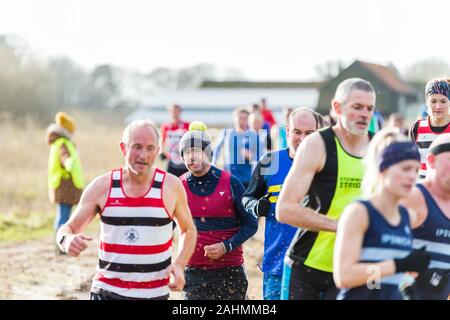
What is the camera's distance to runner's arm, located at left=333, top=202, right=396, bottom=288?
3799 mm

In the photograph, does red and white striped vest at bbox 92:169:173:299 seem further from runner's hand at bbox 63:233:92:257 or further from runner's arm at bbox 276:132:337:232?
runner's arm at bbox 276:132:337:232

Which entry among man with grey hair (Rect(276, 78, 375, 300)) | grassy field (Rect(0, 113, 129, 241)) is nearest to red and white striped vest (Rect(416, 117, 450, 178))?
man with grey hair (Rect(276, 78, 375, 300))

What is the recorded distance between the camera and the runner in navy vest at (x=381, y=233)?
12.5 ft

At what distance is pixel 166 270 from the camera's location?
477cm

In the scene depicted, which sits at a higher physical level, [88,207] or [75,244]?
[88,207]

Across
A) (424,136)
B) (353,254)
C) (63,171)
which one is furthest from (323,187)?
(63,171)

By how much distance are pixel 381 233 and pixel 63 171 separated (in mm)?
7952

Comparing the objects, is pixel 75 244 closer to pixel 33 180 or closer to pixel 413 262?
pixel 413 262

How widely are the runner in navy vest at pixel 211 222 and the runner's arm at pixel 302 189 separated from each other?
68.7 inches

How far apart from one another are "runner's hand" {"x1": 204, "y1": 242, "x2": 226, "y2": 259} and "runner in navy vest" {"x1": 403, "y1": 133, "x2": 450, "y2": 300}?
6.52ft

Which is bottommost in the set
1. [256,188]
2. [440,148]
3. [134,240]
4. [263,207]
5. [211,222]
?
[211,222]

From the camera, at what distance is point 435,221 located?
14.7ft

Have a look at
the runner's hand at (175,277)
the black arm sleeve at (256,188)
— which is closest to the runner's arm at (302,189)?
the runner's hand at (175,277)

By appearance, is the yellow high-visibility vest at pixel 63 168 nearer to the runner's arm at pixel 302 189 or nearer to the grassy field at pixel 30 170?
the grassy field at pixel 30 170
